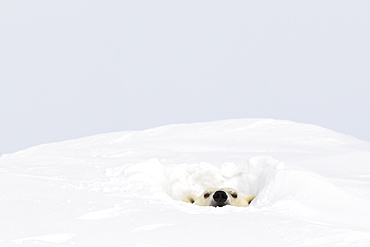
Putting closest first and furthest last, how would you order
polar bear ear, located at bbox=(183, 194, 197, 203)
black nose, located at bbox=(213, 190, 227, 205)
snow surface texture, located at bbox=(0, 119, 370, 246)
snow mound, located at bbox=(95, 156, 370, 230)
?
snow surface texture, located at bbox=(0, 119, 370, 246) → snow mound, located at bbox=(95, 156, 370, 230) → black nose, located at bbox=(213, 190, 227, 205) → polar bear ear, located at bbox=(183, 194, 197, 203)

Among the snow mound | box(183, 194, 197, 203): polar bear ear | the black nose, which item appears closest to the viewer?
the snow mound

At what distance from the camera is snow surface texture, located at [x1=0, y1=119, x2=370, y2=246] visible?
3684mm

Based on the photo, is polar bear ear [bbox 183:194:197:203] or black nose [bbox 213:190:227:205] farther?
polar bear ear [bbox 183:194:197:203]

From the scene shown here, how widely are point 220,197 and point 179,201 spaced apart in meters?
0.55

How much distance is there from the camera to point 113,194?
5062mm

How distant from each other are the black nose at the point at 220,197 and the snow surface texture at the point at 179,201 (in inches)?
13.7

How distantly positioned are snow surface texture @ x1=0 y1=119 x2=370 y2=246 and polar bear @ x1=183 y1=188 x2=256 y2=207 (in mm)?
222

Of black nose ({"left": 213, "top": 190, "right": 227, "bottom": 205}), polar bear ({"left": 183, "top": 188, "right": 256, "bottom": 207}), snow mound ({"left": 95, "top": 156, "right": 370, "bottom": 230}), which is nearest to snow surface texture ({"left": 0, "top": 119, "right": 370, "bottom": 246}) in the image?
snow mound ({"left": 95, "top": 156, "right": 370, "bottom": 230})

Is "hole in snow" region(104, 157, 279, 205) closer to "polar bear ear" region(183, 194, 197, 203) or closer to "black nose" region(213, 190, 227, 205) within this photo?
"polar bear ear" region(183, 194, 197, 203)

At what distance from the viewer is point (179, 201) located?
208 inches

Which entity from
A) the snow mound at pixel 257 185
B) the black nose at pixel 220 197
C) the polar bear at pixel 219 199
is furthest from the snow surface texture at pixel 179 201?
the black nose at pixel 220 197

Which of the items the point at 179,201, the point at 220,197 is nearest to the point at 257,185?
the point at 220,197

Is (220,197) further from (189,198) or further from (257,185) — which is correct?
(257,185)

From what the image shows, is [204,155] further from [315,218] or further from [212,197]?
[315,218]
